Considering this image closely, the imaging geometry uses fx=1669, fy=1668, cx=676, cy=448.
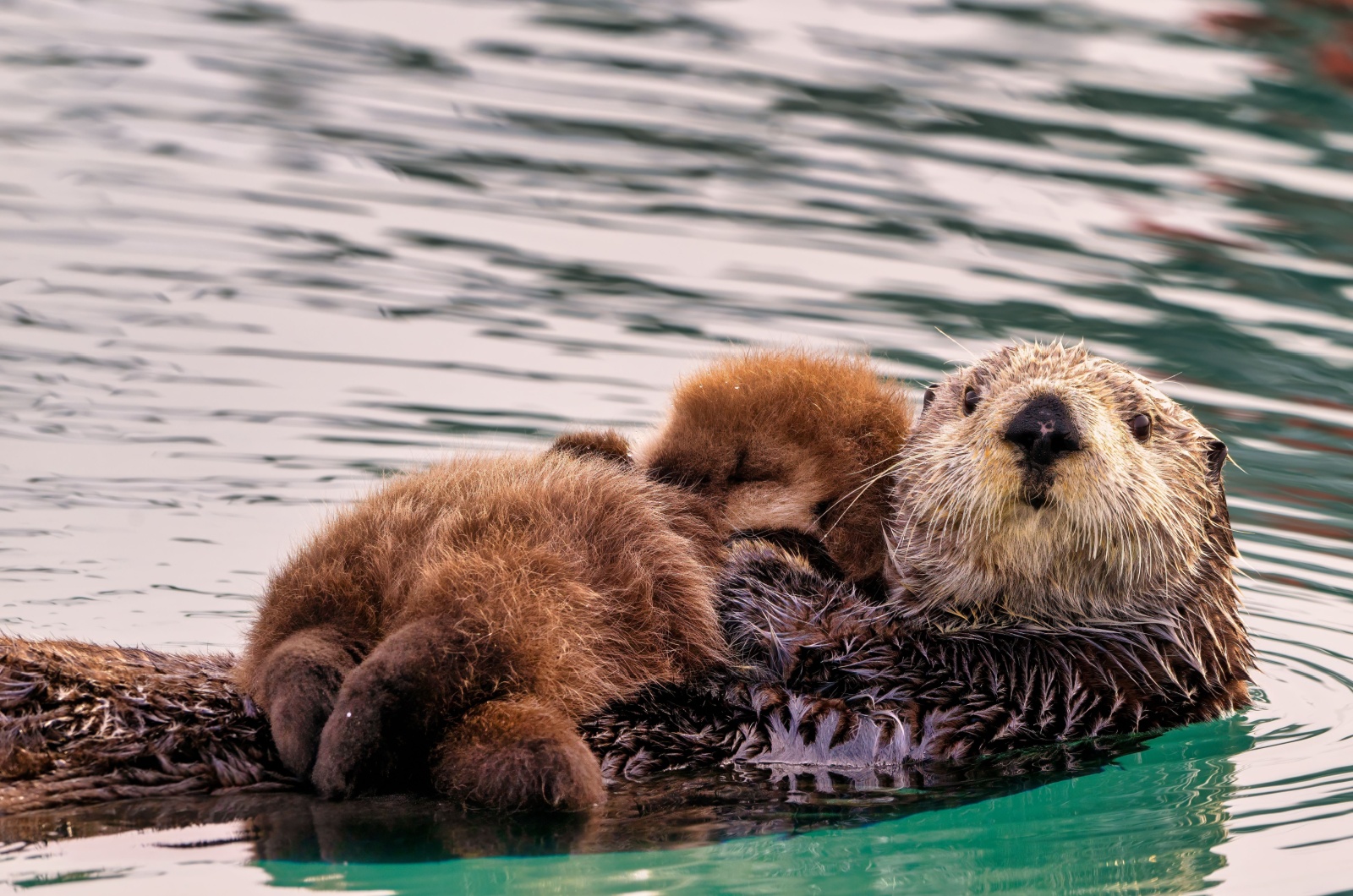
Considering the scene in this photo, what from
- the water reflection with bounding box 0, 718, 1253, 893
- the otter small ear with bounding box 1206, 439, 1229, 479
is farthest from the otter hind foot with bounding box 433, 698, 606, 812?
the otter small ear with bounding box 1206, 439, 1229, 479

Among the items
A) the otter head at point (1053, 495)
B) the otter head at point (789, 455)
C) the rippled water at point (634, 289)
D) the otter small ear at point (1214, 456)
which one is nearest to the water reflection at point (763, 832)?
the rippled water at point (634, 289)

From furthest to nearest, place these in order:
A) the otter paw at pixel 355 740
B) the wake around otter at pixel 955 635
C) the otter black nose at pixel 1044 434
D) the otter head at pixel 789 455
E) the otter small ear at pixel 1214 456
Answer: the otter small ear at pixel 1214 456 < the otter head at pixel 789 455 < the otter black nose at pixel 1044 434 < the wake around otter at pixel 955 635 < the otter paw at pixel 355 740

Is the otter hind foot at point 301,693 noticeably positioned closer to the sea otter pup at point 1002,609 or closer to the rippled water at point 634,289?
the rippled water at point 634,289

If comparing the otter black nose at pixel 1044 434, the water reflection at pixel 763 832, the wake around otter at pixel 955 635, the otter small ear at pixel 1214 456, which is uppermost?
the otter black nose at pixel 1044 434

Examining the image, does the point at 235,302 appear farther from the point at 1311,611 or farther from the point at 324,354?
the point at 1311,611

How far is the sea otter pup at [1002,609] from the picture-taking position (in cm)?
378

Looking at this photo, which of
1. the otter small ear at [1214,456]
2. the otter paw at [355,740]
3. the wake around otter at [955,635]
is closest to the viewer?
the otter paw at [355,740]

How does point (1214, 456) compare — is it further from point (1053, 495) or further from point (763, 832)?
point (763, 832)

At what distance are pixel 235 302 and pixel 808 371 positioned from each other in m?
4.35

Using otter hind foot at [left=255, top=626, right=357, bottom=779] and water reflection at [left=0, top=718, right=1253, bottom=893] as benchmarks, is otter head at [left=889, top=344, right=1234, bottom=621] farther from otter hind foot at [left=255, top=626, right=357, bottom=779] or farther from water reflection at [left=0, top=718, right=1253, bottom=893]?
otter hind foot at [left=255, top=626, right=357, bottom=779]

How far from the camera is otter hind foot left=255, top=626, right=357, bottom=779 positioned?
3264mm

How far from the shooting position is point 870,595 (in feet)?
13.9

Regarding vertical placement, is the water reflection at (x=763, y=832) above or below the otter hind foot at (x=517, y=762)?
below

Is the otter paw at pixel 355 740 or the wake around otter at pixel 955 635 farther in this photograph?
the wake around otter at pixel 955 635
